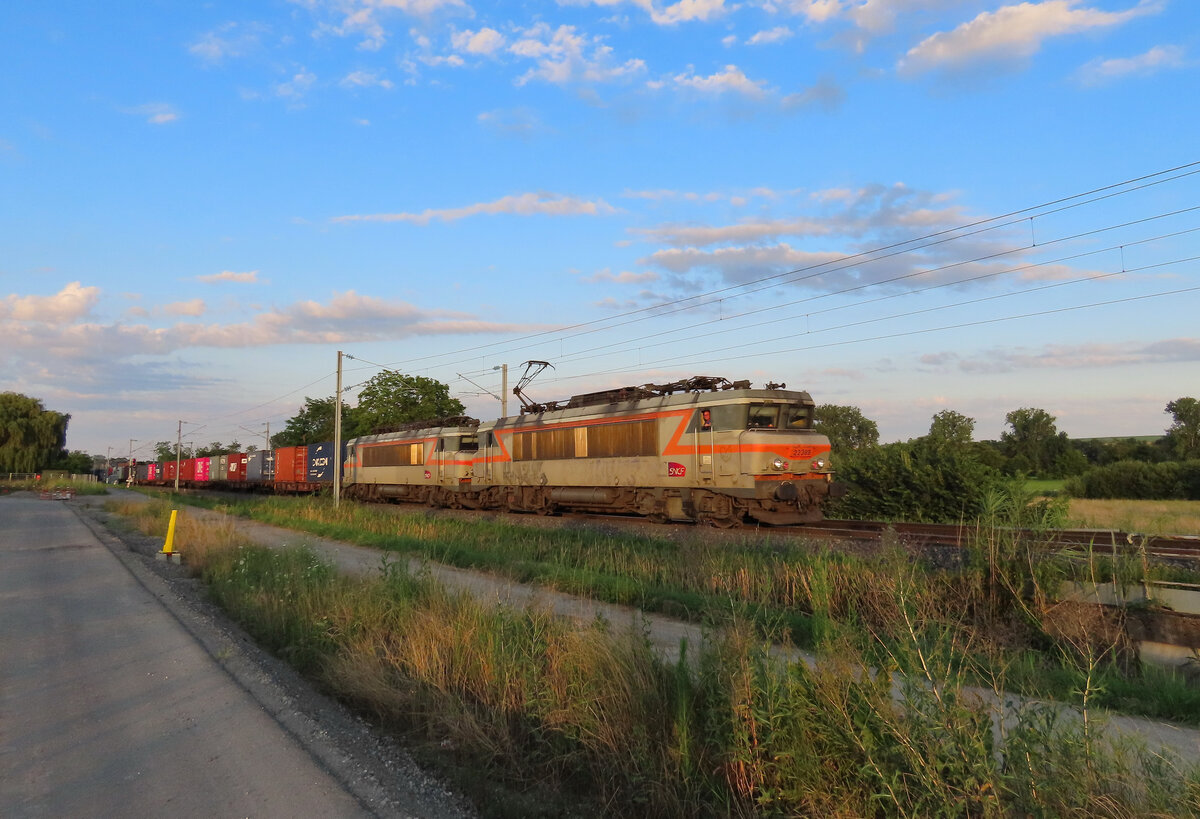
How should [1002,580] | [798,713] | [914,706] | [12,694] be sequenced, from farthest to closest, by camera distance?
[1002,580], [12,694], [798,713], [914,706]

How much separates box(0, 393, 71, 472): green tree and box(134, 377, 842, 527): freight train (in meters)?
67.9

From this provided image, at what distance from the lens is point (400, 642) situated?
7.20 metres

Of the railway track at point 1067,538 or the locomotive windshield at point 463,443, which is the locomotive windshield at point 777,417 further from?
the locomotive windshield at point 463,443

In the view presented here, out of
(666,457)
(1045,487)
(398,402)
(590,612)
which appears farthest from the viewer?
(398,402)

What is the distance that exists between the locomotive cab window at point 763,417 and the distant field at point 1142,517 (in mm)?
7198

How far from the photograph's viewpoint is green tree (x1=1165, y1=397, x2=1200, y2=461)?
6800 centimetres

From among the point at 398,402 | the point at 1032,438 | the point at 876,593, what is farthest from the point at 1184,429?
the point at 876,593

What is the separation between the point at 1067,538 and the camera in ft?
43.0

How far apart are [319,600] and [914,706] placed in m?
7.41

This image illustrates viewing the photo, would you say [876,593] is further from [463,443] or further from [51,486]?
[51,486]

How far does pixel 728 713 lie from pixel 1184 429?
95127 mm

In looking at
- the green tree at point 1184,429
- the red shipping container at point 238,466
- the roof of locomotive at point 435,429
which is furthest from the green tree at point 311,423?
the green tree at point 1184,429

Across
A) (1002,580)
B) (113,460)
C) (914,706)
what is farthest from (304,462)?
(113,460)

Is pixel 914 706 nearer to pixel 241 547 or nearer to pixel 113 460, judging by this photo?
pixel 241 547
